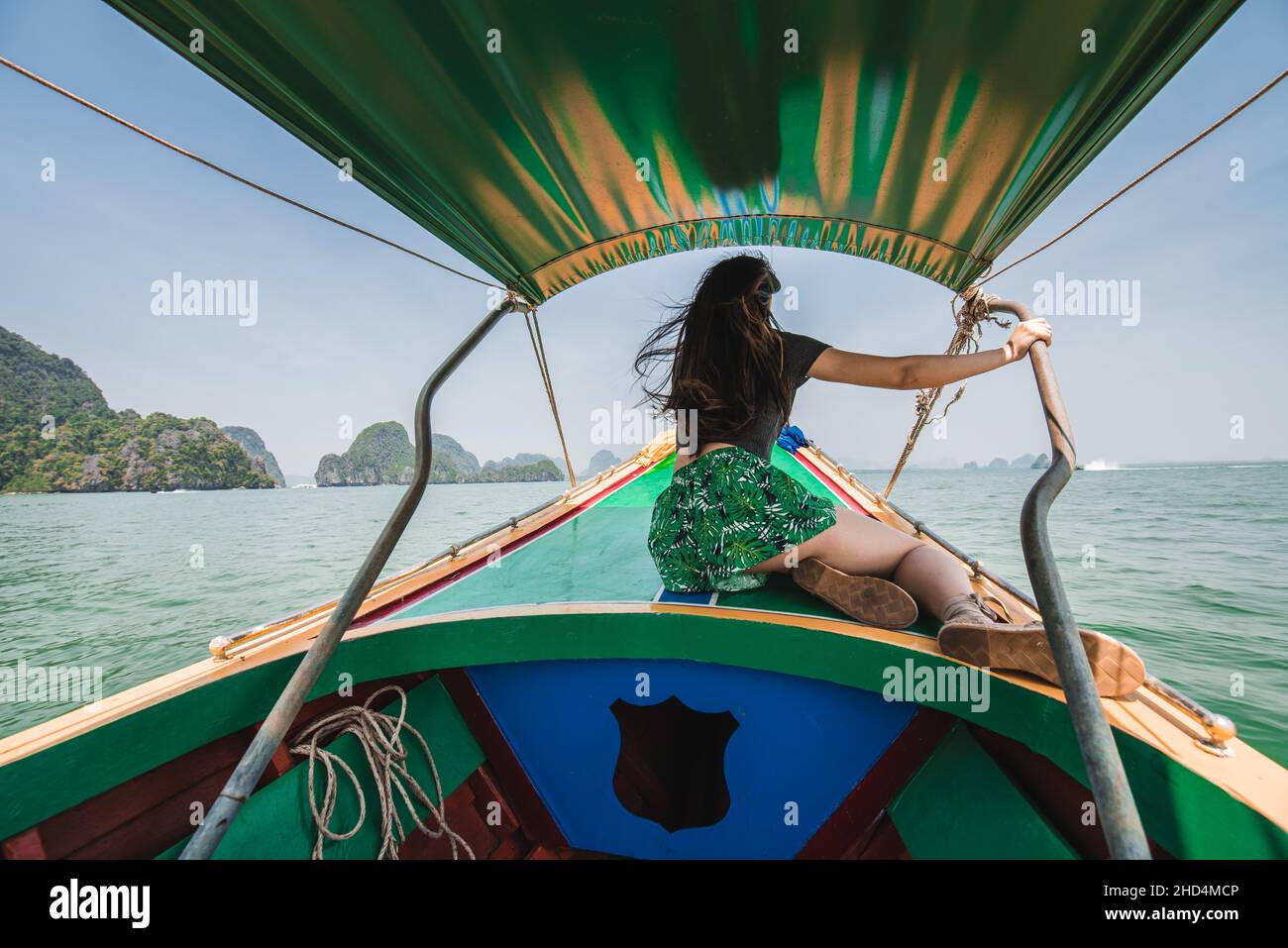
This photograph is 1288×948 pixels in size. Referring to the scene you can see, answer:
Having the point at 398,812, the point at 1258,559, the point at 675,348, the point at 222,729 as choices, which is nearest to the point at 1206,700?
the point at 675,348

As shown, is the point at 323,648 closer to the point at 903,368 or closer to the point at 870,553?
the point at 870,553

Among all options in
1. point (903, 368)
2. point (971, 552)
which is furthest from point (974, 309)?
point (971, 552)

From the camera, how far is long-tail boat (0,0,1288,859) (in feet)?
2.82

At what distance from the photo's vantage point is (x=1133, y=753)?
2.67 ft

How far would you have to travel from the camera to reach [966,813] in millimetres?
1104

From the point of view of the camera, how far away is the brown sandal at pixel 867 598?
1229 millimetres

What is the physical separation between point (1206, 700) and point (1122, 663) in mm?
3401

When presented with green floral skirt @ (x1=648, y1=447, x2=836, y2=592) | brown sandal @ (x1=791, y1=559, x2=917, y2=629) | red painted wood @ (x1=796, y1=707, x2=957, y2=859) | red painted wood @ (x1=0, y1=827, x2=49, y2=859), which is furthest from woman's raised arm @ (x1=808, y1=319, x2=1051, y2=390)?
red painted wood @ (x1=0, y1=827, x2=49, y2=859)

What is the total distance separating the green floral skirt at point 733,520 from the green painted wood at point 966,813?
0.60m

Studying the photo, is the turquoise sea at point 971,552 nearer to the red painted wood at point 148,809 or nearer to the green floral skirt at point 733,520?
the green floral skirt at point 733,520

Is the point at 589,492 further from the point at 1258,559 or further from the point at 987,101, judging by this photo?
the point at 1258,559

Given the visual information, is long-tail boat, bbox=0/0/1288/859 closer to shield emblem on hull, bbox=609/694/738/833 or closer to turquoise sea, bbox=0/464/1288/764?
shield emblem on hull, bbox=609/694/738/833

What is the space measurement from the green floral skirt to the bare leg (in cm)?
4

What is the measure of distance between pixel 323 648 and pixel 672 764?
38.7 inches
